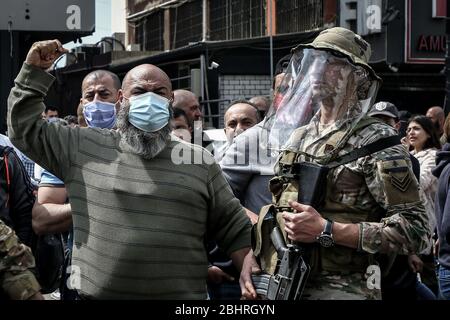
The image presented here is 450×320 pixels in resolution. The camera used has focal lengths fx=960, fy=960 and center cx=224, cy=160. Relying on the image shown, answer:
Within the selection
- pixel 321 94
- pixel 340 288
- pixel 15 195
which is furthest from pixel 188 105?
pixel 340 288

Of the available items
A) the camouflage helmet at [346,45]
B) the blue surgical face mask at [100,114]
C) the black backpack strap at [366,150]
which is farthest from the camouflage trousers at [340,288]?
the blue surgical face mask at [100,114]

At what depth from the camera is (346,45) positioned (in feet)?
14.0

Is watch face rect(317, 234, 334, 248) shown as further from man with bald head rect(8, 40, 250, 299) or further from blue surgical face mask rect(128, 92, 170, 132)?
blue surgical face mask rect(128, 92, 170, 132)

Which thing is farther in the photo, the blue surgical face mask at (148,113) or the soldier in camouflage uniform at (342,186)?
the blue surgical face mask at (148,113)

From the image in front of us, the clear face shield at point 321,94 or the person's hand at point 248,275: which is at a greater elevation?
the clear face shield at point 321,94

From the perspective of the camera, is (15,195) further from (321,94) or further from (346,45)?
(346,45)

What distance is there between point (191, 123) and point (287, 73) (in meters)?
2.09

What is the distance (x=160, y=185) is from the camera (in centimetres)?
418

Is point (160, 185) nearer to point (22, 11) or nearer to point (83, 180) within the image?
point (83, 180)

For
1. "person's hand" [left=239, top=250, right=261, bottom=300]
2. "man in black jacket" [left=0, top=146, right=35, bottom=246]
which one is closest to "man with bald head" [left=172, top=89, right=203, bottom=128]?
"man in black jacket" [left=0, top=146, right=35, bottom=246]

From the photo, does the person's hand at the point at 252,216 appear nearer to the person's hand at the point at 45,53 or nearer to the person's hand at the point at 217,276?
the person's hand at the point at 217,276

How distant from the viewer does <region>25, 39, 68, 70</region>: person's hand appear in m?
4.17

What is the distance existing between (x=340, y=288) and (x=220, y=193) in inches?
28.7

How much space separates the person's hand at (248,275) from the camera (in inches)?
165
